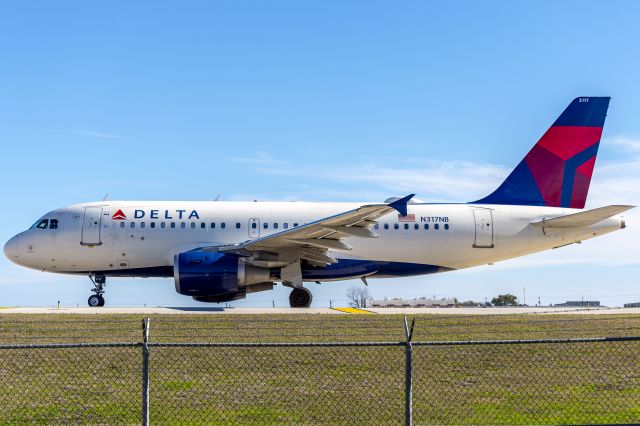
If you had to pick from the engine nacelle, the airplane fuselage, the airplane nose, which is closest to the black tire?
the airplane fuselage

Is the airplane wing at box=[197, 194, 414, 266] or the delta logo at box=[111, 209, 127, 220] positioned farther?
the delta logo at box=[111, 209, 127, 220]

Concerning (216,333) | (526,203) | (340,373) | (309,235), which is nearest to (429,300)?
(526,203)

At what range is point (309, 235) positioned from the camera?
29.1 m

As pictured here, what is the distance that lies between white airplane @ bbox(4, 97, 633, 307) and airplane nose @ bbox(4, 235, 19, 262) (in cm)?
5

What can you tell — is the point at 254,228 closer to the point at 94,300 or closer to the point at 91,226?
the point at 91,226

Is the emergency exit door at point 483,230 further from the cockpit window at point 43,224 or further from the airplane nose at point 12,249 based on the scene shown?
the airplane nose at point 12,249

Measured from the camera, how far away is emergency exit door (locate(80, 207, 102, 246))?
31.8 meters

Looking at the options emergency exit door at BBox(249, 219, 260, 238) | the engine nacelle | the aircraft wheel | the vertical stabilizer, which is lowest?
the aircraft wheel

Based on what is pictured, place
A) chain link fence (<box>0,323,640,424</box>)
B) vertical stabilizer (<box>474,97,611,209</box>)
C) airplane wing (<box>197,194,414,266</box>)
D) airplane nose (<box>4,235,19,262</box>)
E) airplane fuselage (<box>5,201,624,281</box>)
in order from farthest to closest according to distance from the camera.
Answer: vertical stabilizer (<box>474,97,611,209</box>) < airplane nose (<box>4,235,19,262</box>) < airplane fuselage (<box>5,201,624,281</box>) < airplane wing (<box>197,194,414,266</box>) < chain link fence (<box>0,323,640,424</box>)

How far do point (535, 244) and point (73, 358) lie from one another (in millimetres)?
22166

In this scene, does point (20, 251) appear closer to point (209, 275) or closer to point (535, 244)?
point (209, 275)

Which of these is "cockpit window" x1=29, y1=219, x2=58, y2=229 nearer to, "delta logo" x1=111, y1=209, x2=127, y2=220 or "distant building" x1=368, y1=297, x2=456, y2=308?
"delta logo" x1=111, y1=209, x2=127, y2=220

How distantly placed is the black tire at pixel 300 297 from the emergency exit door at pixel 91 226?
733cm

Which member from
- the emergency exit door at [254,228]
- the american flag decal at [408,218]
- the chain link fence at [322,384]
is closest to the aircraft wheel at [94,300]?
the emergency exit door at [254,228]
